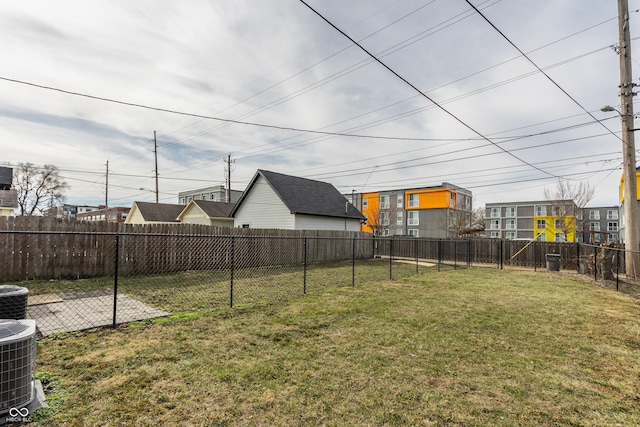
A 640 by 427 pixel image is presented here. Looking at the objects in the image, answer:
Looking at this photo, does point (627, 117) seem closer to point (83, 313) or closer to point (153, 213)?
point (83, 313)

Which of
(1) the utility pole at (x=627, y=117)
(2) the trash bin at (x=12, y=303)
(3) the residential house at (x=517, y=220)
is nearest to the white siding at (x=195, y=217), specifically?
Result: (2) the trash bin at (x=12, y=303)

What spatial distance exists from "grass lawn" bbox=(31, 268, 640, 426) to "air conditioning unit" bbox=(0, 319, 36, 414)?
0.78ft

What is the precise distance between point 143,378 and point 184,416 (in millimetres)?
986

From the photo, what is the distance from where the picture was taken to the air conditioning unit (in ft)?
8.32

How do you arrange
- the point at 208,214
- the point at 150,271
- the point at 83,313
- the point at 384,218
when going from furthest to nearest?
the point at 384,218, the point at 208,214, the point at 150,271, the point at 83,313

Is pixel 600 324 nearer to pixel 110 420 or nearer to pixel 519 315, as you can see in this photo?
pixel 519 315

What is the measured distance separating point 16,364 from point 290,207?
1643cm

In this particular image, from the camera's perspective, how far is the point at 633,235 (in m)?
12.2

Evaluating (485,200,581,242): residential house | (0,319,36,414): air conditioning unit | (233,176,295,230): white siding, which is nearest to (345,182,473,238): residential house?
(485,200,581,242): residential house

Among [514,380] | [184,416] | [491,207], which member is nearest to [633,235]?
[514,380]

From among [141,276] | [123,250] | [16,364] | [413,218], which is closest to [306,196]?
[141,276]

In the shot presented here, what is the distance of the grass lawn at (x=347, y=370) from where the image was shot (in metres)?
2.89

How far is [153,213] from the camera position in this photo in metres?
30.9

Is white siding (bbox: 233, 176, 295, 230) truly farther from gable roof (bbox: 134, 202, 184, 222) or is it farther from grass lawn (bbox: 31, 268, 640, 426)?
grass lawn (bbox: 31, 268, 640, 426)
